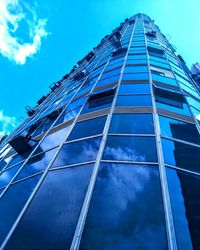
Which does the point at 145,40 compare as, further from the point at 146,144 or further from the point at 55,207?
the point at 55,207

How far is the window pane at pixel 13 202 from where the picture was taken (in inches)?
230

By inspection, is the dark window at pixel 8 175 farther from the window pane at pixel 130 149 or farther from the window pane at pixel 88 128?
the window pane at pixel 130 149

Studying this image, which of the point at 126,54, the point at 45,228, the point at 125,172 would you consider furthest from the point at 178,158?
the point at 126,54

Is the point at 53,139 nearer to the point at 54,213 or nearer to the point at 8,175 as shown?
the point at 8,175

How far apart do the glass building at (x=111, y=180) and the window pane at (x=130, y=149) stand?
0.09ft

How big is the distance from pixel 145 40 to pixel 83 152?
58.4ft

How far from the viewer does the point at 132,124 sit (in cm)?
866

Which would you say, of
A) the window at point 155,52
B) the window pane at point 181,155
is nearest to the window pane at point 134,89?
the window pane at point 181,155

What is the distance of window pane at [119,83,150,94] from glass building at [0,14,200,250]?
1.9 inches

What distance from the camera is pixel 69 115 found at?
37.9 feet

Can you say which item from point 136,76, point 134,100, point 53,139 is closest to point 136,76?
point 136,76

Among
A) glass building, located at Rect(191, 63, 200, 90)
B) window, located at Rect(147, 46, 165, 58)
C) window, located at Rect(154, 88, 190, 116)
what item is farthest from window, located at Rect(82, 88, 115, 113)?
glass building, located at Rect(191, 63, 200, 90)

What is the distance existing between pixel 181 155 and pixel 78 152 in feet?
10.0

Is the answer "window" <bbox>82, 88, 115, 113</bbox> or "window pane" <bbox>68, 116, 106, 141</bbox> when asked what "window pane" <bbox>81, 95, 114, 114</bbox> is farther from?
"window pane" <bbox>68, 116, 106, 141</bbox>
